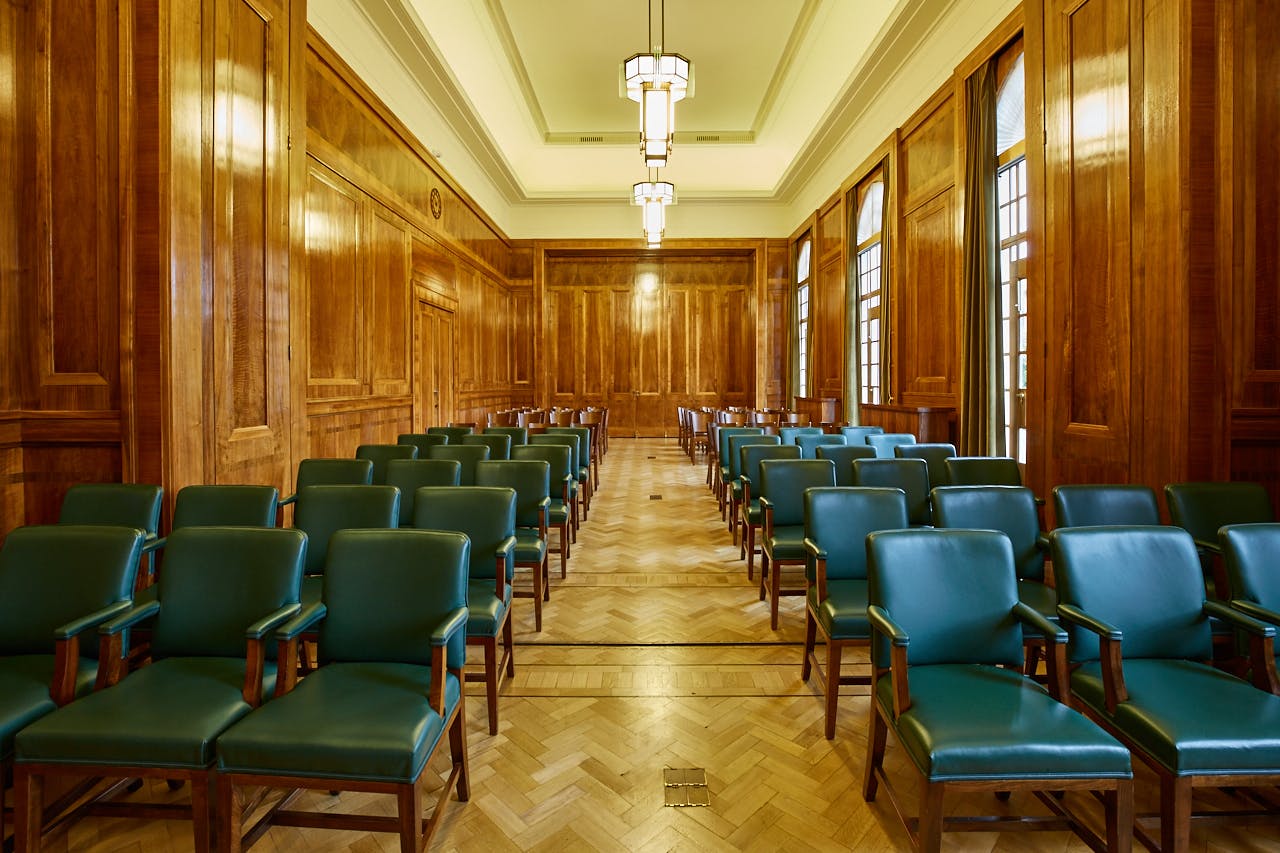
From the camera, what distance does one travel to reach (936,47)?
257 inches

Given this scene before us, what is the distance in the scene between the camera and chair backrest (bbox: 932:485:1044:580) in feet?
9.62

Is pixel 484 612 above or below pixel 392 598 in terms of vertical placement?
below

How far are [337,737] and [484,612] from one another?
911 mm

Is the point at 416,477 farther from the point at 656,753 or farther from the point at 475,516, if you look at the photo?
the point at 656,753

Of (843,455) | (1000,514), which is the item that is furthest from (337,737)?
(843,455)

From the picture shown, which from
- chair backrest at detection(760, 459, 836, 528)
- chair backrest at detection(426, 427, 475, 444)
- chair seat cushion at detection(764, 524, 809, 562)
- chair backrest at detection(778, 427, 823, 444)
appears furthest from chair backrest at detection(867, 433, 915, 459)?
chair backrest at detection(426, 427, 475, 444)

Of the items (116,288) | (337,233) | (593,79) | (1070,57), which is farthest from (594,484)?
(593,79)

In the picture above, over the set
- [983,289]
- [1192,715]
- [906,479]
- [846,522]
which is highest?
[983,289]

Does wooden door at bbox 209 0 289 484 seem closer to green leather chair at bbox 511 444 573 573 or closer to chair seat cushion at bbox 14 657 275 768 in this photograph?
green leather chair at bbox 511 444 573 573

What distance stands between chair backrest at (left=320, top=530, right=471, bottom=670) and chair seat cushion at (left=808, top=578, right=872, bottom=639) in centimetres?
137

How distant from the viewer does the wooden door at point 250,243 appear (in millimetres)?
3736

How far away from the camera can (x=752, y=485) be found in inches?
181

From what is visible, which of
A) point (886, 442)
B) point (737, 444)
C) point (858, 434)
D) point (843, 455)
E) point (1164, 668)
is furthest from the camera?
point (858, 434)

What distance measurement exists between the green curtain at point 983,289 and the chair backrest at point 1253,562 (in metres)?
3.28
